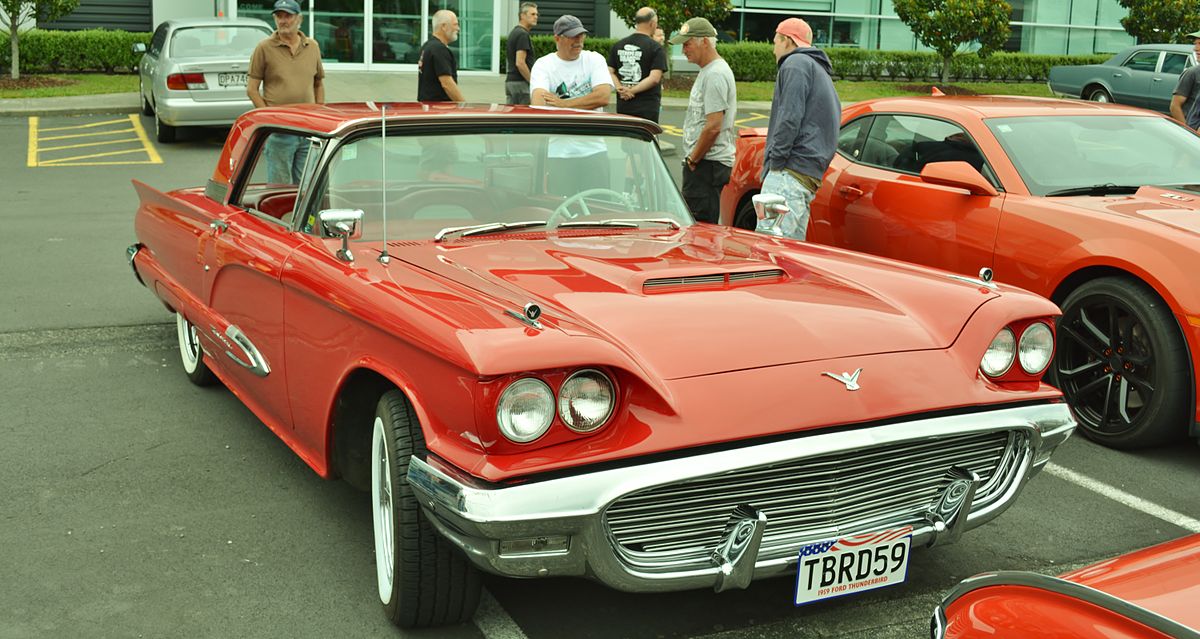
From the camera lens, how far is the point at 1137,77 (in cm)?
2184

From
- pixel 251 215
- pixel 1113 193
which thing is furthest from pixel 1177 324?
pixel 251 215

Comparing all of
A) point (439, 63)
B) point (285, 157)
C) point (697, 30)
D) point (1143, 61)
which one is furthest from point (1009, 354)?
point (1143, 61)

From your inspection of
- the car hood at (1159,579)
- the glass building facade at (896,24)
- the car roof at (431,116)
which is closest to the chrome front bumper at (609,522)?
the car hood at (1159,579)

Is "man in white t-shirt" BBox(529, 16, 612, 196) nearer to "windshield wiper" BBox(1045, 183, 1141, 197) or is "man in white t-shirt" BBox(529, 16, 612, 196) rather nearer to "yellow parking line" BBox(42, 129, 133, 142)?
"windshield wiper" BBox(1045, 183, 1141, 197)

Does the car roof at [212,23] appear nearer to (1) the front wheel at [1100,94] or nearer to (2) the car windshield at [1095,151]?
(2) the car windshield at [1095,151]

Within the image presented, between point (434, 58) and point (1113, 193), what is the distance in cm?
591

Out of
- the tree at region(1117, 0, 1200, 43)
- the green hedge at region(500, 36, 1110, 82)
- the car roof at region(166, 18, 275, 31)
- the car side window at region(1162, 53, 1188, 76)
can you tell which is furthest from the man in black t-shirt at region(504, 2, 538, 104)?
the tree at region(1117, 0, 1200, 43)

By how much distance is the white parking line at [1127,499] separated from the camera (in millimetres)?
4430

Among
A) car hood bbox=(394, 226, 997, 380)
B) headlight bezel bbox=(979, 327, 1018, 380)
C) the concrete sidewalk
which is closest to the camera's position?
car hood bbox=(394, 226, 997, 380)

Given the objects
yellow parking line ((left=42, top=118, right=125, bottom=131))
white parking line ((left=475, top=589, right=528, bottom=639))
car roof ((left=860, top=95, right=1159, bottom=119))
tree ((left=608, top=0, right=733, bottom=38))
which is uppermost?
tree ((left=608, top=0, right=733, bottom=38))

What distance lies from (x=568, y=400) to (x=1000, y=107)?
4.51 meters

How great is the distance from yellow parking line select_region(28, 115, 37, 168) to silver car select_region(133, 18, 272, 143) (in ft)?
4.67

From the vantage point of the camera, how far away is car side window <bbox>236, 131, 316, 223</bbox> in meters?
4.72

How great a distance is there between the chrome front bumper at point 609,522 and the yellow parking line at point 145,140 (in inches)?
449
